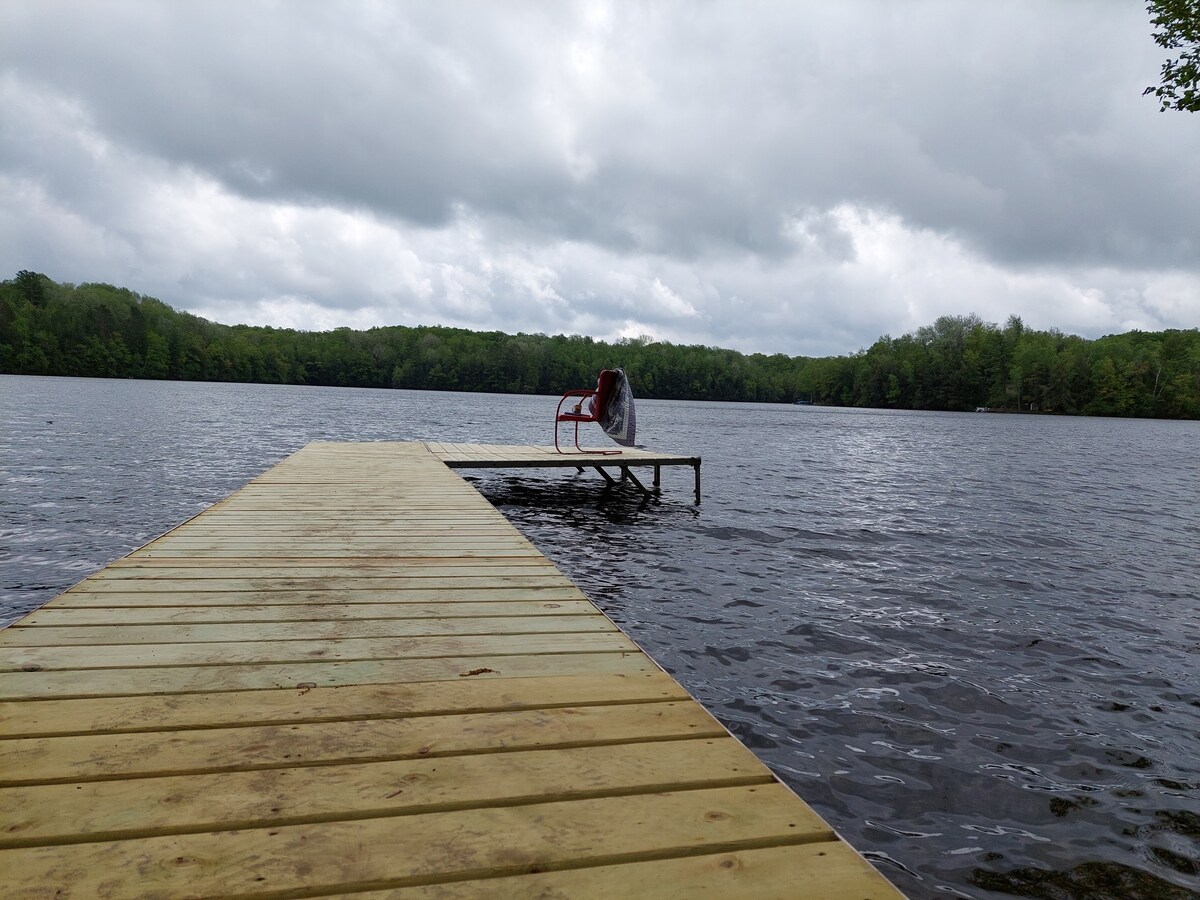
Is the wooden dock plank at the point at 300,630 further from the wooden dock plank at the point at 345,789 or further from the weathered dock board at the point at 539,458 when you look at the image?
the weathered dock board at the point at 539,458

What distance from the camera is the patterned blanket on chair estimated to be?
1318 cm

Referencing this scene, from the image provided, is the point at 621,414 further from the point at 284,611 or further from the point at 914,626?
the point at 284,611

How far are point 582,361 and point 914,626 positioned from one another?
10429cm

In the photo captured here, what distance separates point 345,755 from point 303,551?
10.3 feet

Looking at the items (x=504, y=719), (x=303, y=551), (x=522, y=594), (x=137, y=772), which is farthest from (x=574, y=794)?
(x=303, y=551)

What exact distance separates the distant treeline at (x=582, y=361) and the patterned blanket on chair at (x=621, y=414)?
8870 cm

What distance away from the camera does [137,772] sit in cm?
188

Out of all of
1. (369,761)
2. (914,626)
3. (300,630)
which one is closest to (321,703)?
(369,761)

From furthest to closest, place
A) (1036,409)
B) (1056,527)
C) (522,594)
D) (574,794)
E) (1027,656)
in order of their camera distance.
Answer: (1036,409) < (1056,527) < (1027,656) < (522,594) < (574,794)

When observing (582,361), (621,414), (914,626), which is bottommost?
(914,626)

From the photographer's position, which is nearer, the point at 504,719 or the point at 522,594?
the point at 504,719

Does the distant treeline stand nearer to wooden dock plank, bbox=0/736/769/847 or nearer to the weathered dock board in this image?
the weathered dock board

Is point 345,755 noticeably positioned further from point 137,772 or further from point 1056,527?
point 1056,527

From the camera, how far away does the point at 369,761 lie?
1.99 metres
